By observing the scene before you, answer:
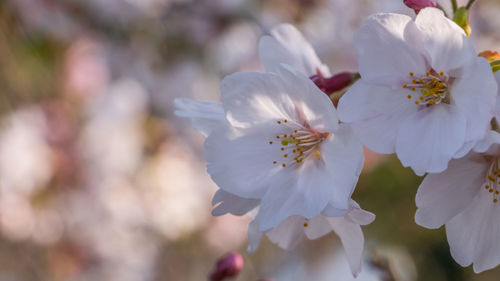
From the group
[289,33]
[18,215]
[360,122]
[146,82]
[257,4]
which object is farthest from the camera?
[146,82]

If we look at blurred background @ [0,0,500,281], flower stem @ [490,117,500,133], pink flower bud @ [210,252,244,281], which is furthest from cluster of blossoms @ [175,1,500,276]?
blurred background @ [0,0,500,281]

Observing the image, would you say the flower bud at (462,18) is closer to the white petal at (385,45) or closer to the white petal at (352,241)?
the white petal at (385,45)

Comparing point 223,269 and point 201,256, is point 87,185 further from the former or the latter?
point 223,269

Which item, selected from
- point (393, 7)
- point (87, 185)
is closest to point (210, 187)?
point (87, 185)

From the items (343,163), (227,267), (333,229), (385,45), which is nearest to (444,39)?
(385,45)

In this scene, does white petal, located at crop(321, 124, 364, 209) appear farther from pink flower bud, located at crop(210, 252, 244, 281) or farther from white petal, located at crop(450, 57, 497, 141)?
pink flower bud, located at crop(210, 252, 244, 281)

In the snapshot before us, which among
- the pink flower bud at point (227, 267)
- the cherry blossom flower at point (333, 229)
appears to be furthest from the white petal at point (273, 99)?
the pink flower bud at point (227, 267)

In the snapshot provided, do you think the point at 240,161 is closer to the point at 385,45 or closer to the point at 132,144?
the point at 385,45
